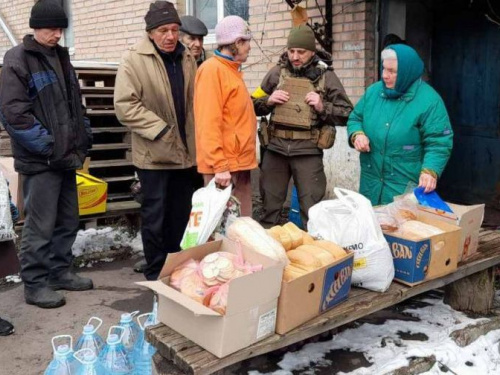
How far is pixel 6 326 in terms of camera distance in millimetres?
3596

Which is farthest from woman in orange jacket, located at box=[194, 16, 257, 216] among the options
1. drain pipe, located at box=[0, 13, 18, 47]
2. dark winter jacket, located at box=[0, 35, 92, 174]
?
drain pipe, located at box=[0, 13, 18, 47]

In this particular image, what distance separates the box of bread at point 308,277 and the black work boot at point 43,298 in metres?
1.85

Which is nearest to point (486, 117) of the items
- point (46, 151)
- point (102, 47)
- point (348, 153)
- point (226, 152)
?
point (348, 153)

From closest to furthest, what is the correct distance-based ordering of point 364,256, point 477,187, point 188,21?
point 364,256
point 188,21
point 477,187

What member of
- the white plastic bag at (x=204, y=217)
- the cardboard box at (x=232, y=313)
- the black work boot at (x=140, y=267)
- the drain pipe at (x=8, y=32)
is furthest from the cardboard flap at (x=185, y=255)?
the drain pipe at (x=8, y=32)

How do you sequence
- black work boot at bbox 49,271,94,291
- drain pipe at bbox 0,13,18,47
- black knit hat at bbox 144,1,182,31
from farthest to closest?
drain pipe at bbox 0,13,18,47 → black work boot at bbox 49,271,94,291 → black knit hat at bbox 144,1,182,31

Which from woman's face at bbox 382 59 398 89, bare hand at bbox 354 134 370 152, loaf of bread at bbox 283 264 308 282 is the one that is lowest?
loaf of bread at bbox 283 264 308 282

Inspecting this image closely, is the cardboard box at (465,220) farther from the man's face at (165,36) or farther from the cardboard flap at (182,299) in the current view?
the man's face at (165,36)

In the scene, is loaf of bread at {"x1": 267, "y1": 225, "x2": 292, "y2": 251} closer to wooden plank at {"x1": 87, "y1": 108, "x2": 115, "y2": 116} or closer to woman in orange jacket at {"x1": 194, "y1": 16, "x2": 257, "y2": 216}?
woman in orange jacket at {"x1": 194, "y1": 16, "x2": 257, "y2": 216}

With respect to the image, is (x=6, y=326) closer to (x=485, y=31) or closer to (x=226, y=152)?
(x=226, y=152)

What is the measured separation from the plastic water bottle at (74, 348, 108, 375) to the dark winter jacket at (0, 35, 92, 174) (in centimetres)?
163

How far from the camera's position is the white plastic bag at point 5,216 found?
3260mm

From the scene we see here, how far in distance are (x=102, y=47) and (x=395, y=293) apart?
707cm

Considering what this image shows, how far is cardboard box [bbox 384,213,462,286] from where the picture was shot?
9.88 feet
